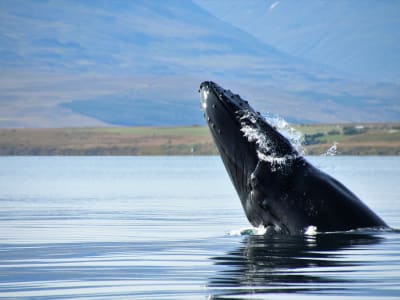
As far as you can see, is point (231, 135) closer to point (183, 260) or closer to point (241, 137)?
point (241, 137)

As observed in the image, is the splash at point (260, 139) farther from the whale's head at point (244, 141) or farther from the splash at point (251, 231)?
the splash at point (251, 231)

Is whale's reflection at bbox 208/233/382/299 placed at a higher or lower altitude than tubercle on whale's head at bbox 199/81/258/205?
lower

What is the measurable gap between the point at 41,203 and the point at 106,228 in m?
8.97

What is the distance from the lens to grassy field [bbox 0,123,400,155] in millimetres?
Answer: 95438

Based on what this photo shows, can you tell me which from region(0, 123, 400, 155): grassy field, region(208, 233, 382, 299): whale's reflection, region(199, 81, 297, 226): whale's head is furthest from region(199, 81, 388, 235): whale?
region(0, 123, 400, 155): grassy field

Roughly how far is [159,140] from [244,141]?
99896 millimetres

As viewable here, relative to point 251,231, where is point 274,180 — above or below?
above

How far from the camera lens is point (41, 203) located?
2775 centimetres

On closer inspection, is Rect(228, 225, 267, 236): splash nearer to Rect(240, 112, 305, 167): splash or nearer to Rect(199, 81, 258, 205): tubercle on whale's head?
Rect(199, 81, 258, 205): tubercle on whale's head

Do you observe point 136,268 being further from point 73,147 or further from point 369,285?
point 73,147

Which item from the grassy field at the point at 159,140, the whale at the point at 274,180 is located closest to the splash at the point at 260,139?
the whale at the point at 274,180

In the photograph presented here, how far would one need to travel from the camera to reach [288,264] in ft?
40.9

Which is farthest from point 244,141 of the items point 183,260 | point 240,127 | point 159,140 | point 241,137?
point 159,140

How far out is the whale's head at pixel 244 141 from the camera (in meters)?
13.8
